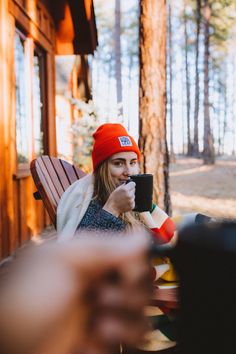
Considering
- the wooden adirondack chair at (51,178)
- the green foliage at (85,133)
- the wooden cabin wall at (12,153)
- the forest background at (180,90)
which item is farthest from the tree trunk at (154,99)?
the green foliage at (85,133)

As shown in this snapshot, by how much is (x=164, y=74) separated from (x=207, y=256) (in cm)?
474

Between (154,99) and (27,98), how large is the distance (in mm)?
2016

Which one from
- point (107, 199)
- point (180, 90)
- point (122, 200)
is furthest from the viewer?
point (180, 90)

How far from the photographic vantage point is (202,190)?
1273 centimetres

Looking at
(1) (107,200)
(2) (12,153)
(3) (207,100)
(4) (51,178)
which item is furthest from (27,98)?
(3) (207,100)

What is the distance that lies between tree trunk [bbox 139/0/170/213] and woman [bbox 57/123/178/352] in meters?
2.54

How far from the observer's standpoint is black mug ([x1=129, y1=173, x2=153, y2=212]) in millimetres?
1995

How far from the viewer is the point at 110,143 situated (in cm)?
231

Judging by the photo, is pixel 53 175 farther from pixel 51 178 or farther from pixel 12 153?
pixel 12 153

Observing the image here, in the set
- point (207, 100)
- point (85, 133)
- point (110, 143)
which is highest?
point (207, 100)

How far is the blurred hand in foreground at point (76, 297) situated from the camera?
1.30 ft

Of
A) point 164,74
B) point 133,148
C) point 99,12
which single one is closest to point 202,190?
point 164,74

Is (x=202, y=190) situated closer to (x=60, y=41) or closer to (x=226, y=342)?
(x=60, y=41)

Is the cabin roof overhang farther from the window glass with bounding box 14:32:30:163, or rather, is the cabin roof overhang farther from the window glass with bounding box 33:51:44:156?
the window glass with bounding box 14:32:30:163
